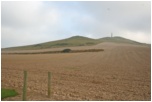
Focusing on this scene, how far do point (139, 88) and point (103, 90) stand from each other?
7.74ft

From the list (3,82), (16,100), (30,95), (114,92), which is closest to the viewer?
(16,100)

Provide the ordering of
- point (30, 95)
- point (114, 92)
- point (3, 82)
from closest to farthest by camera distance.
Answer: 1. point (30, 95)
2. point (114, 92)
3. point (3, 82)

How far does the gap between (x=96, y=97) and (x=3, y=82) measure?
6911 millimetres

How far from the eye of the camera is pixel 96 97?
513 inches

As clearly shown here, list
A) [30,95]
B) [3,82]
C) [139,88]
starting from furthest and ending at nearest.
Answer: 1. [3,82]
2. [139,88]
3. [30,95]

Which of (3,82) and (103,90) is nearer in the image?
(103,90)

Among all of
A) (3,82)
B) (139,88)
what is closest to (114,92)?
(139,88)

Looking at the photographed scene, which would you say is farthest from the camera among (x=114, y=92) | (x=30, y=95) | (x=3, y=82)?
(x=3, y=82)

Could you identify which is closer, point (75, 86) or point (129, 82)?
point (75, 86)

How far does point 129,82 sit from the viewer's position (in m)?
17.8

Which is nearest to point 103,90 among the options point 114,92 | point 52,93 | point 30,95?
point 114,92

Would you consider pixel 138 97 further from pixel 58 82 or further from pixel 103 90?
pixel 58 82

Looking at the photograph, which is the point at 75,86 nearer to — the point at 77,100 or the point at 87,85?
the point at 87,85

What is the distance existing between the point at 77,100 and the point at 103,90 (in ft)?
9.95
